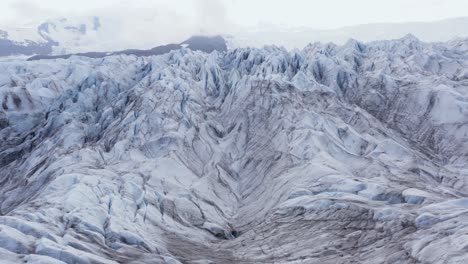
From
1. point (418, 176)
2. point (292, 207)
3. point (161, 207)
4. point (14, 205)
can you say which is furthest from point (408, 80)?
point (14, 205)

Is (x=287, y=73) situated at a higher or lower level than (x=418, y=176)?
higher

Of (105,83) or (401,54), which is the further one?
(401,54)

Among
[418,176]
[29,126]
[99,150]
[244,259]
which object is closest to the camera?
[244,259]

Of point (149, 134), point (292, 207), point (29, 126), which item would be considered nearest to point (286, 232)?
point (292, 207)

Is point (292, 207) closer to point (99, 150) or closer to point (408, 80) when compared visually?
point (99, 150)

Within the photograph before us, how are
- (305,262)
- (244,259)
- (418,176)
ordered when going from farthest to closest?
(418,176) → (244,259) → (305,262)

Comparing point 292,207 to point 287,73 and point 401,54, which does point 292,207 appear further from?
point 401,54
